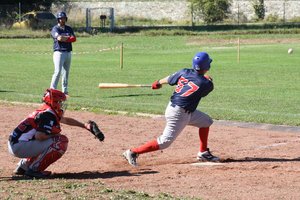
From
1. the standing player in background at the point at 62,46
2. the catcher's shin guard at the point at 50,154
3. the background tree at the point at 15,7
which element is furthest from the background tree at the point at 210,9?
the catcher's shin guard at the point at 50,154

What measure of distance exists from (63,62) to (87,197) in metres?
11.9

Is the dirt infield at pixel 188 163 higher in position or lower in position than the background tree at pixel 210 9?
lower

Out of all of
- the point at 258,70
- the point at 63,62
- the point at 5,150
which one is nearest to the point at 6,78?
the point at 63,62

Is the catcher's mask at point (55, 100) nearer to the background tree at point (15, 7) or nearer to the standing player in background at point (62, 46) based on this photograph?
the standing player in background at point (62, 46)

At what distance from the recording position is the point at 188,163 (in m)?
11.5

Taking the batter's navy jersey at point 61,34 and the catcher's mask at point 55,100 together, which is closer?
the catcher's mask at point 55,100

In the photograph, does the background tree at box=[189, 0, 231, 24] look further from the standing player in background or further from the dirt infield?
the dirt infield

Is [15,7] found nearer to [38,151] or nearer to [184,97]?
[184,97]

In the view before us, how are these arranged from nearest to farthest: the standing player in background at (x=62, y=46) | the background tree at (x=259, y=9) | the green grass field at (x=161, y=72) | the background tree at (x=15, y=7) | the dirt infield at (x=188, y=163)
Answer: the dirt infield at (x=188, y=163) → the green grass field at (x=161, y=72) → the standing player in background at (x=62, y=46) → the background tree at (x=15, y=7) → the background tree at (x=259, y=9)

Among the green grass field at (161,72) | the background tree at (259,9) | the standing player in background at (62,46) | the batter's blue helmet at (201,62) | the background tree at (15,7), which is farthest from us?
the background tree at (259,9)

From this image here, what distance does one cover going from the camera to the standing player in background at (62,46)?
20031 millimetres

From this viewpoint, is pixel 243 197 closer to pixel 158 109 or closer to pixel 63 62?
pixel 158 109

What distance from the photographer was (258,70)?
29.8m

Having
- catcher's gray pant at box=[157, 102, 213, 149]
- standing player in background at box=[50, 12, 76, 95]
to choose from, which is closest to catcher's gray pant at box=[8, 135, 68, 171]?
catcher's gray pant at box=[157, 102, 213, 149]
